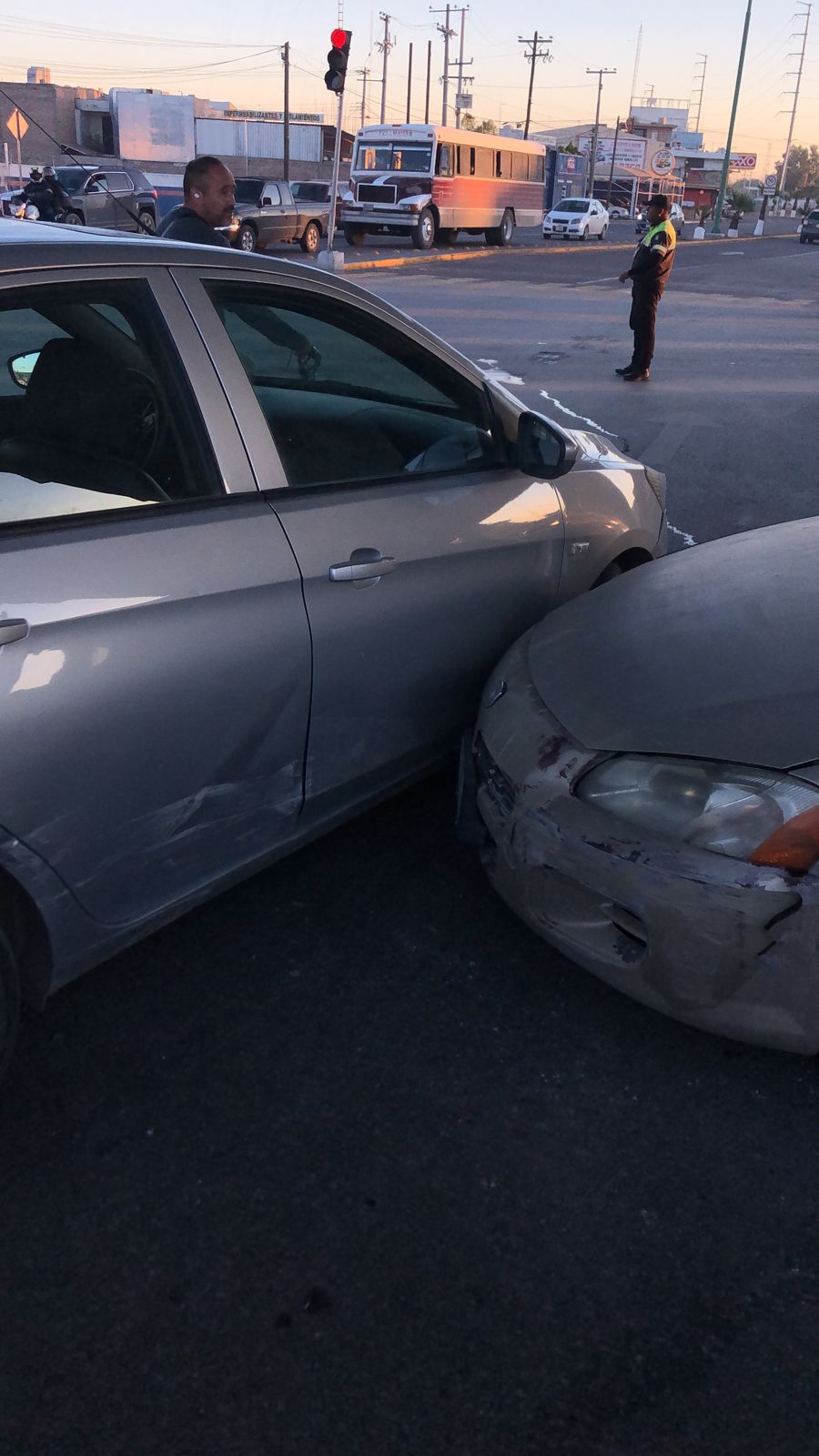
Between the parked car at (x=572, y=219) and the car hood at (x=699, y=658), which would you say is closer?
the car hood at (x=699, y=658)

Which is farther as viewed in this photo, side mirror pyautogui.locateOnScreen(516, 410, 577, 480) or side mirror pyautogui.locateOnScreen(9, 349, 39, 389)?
side mirror pyautogui.locateOnScreen(516, 410, 577, 480)

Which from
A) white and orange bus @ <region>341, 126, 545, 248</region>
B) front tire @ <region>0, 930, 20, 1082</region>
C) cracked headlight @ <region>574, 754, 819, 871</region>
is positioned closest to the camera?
front tire @ <region>0, 930, 20, 1082</region>

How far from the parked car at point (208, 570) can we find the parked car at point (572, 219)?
4538cm

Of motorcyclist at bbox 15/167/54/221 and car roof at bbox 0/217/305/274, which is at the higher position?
car roof at bbox 0/217/305/274

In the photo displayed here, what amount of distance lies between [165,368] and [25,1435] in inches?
79.3

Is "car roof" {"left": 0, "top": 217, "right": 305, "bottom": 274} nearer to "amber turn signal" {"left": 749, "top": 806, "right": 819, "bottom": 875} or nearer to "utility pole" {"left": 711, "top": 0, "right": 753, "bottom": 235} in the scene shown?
"amber turn signal" {"left": 749, "top": 806, "right": 819, "bottom": 875}

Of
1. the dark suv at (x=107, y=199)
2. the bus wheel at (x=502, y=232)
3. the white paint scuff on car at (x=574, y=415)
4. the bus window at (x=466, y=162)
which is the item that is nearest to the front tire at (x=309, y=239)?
the dark suv at (x=107, y=199)

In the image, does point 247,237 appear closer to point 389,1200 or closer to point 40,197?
point 40,197

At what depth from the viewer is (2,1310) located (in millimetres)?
2045

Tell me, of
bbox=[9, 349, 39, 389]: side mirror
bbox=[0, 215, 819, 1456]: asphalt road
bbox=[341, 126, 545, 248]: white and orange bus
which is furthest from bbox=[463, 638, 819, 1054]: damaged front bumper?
bbox=[341, 126, 545, 248]: white and orange bus

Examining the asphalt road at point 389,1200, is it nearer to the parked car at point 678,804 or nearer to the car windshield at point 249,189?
the parked car at point 678,804

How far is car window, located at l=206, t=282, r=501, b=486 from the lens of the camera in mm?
2867

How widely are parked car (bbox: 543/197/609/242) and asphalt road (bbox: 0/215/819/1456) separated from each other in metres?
46.0

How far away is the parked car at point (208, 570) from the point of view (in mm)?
2258
